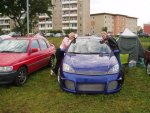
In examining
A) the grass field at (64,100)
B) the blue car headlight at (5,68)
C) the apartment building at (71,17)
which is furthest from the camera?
the apartment building at (71,17)

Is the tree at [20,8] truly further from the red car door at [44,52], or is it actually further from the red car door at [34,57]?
the red car door at [34,57]

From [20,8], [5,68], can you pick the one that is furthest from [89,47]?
[20,8]

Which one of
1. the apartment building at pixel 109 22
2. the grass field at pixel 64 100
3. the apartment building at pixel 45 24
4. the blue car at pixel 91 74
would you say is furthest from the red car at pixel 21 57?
the apartment building at pixel 109 22

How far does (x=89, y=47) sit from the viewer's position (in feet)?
26.0

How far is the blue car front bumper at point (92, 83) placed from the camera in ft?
20.6

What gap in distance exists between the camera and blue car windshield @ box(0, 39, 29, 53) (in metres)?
8.38

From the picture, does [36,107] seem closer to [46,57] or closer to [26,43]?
[26,43]

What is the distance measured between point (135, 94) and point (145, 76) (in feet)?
8.75

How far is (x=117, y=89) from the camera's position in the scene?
661 cm

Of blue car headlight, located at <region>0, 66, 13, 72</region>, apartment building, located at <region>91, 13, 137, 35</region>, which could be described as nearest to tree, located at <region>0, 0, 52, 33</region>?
blue car headlight, located at <region>0, 66, 13, 72</region>

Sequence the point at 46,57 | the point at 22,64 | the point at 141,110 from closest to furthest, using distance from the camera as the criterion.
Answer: the point at 141,110, the point at 22,64, the point at 46,57

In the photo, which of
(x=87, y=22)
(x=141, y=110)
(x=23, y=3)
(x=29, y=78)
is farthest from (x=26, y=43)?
(x=87, y=22)

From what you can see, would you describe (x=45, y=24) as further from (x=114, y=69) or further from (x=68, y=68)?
(x=114, y=69)

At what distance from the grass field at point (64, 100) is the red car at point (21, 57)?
15.3 inches
